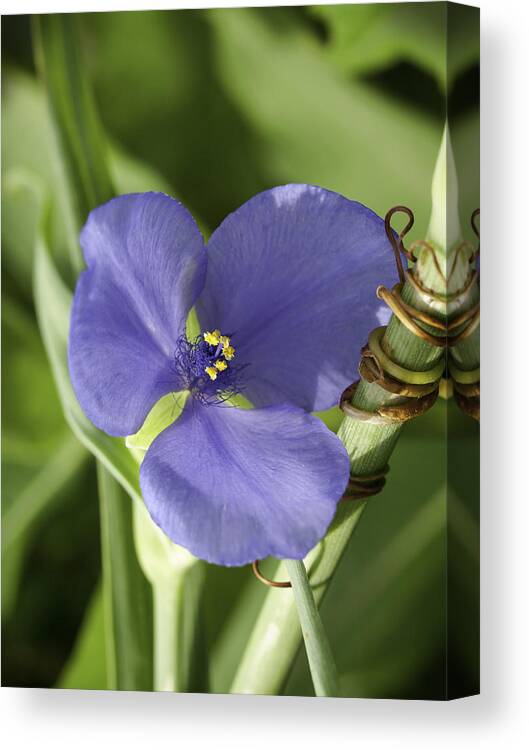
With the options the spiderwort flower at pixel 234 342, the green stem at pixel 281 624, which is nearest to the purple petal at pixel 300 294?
the spiderwort flower at pixel 234 342

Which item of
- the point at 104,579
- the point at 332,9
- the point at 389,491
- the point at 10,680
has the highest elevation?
the point at 332,9

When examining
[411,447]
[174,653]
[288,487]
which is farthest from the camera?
[174,653]

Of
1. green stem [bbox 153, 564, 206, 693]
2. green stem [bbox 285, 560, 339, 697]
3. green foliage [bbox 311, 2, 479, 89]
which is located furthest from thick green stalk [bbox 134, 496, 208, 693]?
green foliage [bbox 311, 2, 479, 89]

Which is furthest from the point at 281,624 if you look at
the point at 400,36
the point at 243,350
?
the point at 400,36

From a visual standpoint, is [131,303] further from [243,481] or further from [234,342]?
[243,481]

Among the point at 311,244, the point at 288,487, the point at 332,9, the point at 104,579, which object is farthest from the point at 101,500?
the point at 332,9

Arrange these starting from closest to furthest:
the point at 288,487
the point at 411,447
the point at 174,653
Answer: the point at 288,487 < the point at 411,447 < the point at 174,653

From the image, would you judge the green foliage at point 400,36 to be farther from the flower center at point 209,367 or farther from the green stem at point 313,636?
the green stem at point 313,636

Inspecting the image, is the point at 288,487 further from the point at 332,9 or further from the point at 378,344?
the point at 332,9
